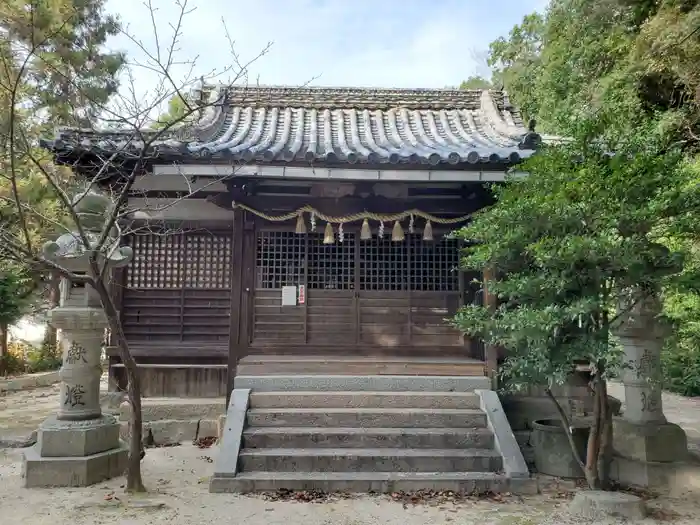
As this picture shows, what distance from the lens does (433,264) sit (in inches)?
351

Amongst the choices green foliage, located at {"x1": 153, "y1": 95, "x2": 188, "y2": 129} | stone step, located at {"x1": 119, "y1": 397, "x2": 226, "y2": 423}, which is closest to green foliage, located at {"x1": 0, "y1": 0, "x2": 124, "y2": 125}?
green foliage, located at {"x1": 153, "y1": 95, "x2": 188, "y2": 129}

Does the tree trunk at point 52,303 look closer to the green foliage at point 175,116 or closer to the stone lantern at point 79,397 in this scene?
the green foliage at point 175,116

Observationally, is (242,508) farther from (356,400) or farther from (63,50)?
(63,50)

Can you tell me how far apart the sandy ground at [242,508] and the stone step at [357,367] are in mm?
1843

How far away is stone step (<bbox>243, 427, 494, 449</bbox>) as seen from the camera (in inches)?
260

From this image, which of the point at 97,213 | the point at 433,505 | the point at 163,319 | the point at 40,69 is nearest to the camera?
the point at 433,505

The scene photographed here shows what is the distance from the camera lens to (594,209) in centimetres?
500

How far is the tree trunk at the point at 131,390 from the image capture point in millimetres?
5273

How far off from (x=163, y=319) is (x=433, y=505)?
19.2ft

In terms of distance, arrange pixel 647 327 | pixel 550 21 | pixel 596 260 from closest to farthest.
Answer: pixel 596 260 < pixel 647 327 < pixel 550 21

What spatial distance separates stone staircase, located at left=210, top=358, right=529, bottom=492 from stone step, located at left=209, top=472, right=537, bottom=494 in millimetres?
11

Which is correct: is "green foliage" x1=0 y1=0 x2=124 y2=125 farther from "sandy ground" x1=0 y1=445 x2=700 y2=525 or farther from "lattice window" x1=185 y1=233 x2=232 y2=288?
"sandy ground" x1=0 y1=445 x2=700 y2=525

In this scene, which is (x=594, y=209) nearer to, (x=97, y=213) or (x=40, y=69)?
(x=97, y=213)

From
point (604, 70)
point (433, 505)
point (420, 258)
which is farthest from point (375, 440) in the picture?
point (604, 70)
